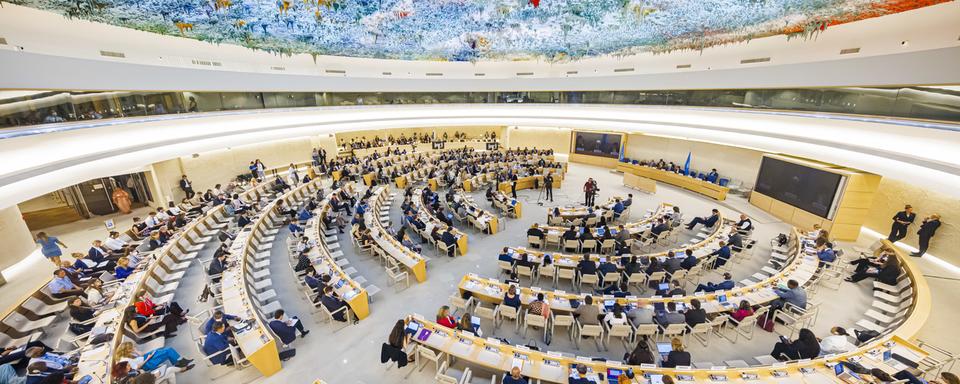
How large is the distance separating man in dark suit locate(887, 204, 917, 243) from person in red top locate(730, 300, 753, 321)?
9.81 metres

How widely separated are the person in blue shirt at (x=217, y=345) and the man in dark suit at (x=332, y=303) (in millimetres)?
1906

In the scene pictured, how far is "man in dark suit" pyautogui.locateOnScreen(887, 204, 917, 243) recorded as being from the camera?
11359mm

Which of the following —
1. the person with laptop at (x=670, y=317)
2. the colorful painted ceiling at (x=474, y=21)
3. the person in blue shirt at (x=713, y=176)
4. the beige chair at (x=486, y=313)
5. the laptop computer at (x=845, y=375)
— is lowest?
the beige chair at (x=486, y=313)

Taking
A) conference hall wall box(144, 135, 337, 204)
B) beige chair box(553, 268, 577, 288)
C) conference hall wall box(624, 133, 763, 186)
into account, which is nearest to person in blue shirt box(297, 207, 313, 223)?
conference hall wall box(144, 135, 337, 204)

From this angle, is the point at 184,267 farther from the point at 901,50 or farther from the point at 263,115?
the point at 901,50

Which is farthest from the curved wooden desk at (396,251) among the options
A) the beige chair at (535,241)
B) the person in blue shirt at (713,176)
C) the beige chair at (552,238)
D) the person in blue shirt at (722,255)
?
the person in blue shirt at (713,176)

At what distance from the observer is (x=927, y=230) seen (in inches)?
428

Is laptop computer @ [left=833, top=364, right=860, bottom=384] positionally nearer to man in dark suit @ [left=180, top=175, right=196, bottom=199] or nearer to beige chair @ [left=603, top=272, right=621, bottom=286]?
beige chair @ [left=603, top=272, right=621, bottom=286]

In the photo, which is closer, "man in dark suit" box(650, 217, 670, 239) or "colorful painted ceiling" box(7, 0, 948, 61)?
"colorful painted ceiling" box(7, 0, 948, 61)

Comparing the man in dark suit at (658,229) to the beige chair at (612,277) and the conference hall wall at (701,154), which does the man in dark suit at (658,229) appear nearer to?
the beige chair at (612,277)

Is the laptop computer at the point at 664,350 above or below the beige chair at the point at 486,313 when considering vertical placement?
above

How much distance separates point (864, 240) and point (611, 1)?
1376 cm

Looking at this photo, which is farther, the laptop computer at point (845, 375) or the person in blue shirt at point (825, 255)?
the person in blue shirt at point (825, 255)

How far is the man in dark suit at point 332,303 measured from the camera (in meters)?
7.77
